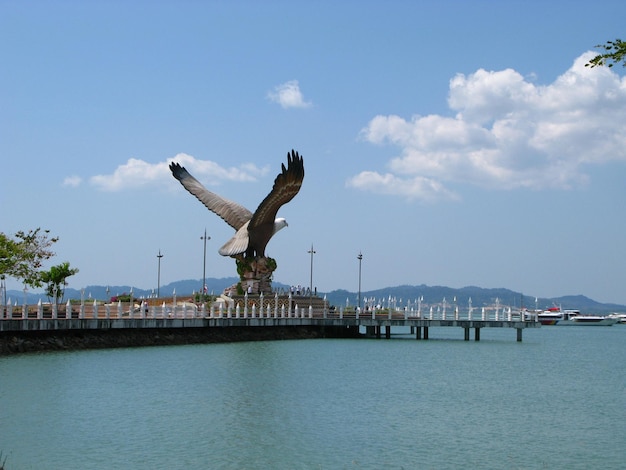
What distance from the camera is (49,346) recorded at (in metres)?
42.2

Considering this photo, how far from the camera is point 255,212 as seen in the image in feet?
217

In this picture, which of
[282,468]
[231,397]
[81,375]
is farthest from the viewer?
[81,375]

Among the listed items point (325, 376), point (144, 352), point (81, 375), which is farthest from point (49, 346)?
point (325, 376)

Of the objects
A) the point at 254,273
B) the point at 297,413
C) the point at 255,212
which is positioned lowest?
the point at 297,413

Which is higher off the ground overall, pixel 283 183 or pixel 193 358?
pixel 283 183

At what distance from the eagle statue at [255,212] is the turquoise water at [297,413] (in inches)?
691

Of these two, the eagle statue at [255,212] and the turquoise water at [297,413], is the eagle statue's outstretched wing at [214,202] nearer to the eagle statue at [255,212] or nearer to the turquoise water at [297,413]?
the eagle statue at [255,212]

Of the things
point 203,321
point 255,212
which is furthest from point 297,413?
point 255,212

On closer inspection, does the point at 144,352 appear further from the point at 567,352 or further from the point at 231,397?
the point at 567,352

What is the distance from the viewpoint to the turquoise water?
21.7 m

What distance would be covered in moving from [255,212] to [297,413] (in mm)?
39094

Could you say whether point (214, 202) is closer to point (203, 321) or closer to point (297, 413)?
point (203, 321)

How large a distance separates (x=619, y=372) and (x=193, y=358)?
22.6m

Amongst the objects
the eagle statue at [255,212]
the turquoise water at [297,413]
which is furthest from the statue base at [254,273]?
the turquoise water at [297,413]
